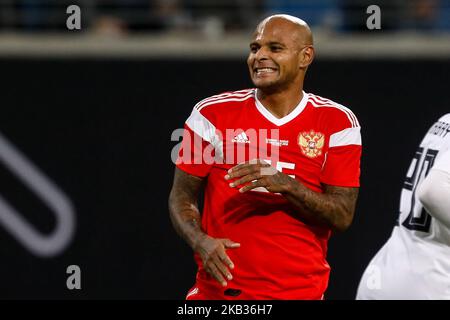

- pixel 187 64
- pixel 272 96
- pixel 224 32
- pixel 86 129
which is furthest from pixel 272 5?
pixel 272 96

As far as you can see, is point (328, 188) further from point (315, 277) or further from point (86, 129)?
point (86, 129)

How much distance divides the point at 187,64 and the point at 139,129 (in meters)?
0.63

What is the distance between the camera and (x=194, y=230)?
14.6 ft

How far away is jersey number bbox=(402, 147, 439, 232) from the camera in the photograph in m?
4.82

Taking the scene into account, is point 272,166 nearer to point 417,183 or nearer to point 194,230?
point 194,230

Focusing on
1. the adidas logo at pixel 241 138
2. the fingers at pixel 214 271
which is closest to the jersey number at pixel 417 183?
the adidas logo at pixel 241 138

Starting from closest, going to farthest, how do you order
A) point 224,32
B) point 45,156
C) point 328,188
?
point 328,188, point 45,156, point 224,32

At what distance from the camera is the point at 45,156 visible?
769 centimetres

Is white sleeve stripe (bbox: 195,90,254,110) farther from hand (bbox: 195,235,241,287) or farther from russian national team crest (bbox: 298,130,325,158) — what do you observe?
hand (bbox: 195,235,241,287)

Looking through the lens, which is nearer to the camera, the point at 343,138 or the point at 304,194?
the point at 304,194

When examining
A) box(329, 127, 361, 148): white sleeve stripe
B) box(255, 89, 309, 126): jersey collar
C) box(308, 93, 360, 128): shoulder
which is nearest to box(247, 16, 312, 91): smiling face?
box(255, 89, 309, 126): jersey collar

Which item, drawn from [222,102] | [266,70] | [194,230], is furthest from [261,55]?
[194,230]

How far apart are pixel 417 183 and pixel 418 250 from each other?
0.33 meters

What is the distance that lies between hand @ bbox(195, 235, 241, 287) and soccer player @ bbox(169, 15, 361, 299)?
7.5 inches
